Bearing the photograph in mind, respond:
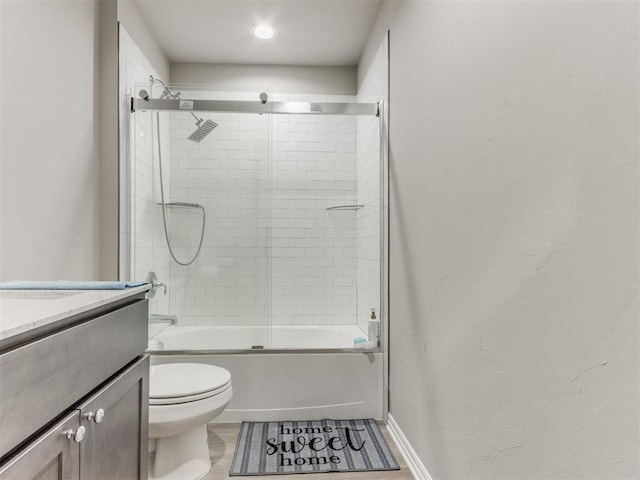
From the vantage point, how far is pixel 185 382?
172 centimetres

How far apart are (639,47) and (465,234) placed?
2.26 ft

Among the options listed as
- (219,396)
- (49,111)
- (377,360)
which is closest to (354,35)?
(49,111)

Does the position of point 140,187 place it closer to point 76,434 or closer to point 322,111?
point 322,111

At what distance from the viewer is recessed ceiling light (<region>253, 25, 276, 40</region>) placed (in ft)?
8.61

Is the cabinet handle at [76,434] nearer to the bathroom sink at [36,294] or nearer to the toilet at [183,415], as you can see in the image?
the bathroom sink at [36,294]

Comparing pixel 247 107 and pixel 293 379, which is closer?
pixel 293 379

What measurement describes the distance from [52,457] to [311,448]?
146 cm

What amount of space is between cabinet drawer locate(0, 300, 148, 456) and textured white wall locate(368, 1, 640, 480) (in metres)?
1.02

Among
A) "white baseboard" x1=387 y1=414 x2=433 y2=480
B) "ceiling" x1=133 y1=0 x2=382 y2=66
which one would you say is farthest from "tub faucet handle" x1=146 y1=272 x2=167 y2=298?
"ceiling" x1=133 y1=0 x2=382 y2=66

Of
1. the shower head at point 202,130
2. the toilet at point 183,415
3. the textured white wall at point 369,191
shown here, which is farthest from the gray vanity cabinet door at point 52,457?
the shower head at point 202,130

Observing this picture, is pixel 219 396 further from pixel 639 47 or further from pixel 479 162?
pixel 639 47

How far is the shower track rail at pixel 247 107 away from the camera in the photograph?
2.32 metres

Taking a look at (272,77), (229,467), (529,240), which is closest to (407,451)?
(229,467)

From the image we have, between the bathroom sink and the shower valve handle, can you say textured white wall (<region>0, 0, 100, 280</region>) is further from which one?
the bathroom sink
